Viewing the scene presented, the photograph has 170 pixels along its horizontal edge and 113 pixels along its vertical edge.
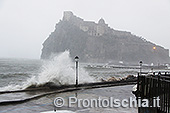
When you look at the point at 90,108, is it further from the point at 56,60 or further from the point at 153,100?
the point at 56,60

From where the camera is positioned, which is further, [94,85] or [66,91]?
[94,85]

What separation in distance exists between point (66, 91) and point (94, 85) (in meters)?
4.08

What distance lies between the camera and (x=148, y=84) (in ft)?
22.4

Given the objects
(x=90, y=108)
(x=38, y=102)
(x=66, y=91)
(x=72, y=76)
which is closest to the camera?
(x=90, y=108)

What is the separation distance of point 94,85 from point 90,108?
8243mm

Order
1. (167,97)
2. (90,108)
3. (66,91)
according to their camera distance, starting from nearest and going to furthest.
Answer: (167,97)
(90,108)
(66,91)

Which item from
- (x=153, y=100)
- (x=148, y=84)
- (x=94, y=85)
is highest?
(x=148, y=84)

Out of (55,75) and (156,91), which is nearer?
(156,91)

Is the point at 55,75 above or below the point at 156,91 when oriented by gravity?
below

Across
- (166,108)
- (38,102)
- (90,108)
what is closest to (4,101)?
(38,102)

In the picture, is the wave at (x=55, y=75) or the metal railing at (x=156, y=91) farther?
the wave at (x=55, y=75)

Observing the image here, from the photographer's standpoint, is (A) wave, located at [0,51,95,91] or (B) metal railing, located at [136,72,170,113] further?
(A) wave, located at [0,51,95,91]

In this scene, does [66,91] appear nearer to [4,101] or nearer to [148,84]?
[4,101]

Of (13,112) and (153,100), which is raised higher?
(153,100)
